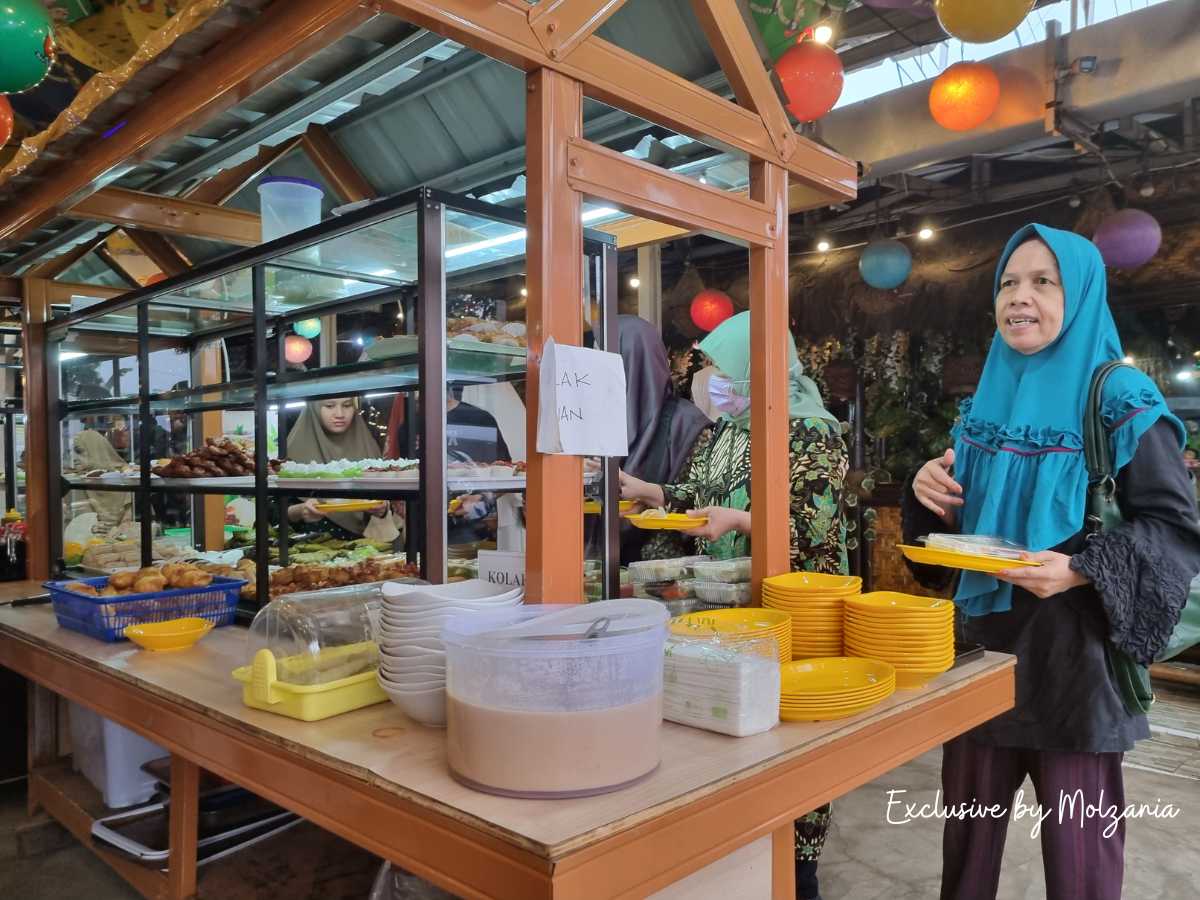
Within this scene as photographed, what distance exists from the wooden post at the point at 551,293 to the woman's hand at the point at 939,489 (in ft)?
4.15

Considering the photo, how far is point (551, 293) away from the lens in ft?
4.79

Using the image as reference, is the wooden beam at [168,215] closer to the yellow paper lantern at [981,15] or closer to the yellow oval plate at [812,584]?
the yellow oval plate at [812,584]

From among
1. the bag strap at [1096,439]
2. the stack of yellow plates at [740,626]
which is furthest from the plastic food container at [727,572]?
the bag strap at [1096,439]

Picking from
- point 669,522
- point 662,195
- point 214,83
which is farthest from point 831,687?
point 214,83

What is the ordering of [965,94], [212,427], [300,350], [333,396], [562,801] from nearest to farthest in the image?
[562,801] → [333,396] → [965,94] → [212,427] → [300,350]

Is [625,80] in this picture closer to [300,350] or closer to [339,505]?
[339,505]

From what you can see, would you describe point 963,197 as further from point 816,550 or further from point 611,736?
point 611,736

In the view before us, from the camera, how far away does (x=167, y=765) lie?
2.77 meters

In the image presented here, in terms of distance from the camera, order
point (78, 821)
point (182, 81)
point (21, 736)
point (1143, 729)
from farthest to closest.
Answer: point (21, 736) < point (78, 821) < point (1143, 729) < point (182, 81)

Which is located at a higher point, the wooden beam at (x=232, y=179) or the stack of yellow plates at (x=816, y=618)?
the wooden beam at (x=232, y=179)

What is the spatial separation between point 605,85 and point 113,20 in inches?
79.9

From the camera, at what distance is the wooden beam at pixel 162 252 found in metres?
3.89

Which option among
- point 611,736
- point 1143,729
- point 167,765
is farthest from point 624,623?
point 167,765

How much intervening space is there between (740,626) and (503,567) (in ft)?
2.08
